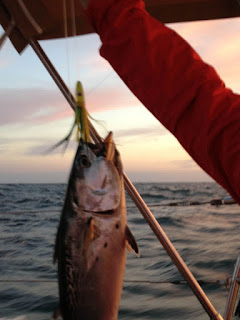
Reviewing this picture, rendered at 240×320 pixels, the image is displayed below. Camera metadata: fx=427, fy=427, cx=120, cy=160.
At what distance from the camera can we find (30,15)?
71.0 inches

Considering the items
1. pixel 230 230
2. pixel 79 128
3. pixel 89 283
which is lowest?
pixel 230 230

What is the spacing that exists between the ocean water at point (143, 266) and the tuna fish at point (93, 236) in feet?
3.21

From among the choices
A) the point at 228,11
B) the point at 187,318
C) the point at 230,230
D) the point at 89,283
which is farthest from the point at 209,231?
the point at 89,283

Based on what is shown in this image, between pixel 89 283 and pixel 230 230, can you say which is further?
pixel 230 230

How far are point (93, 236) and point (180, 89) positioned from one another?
1.32 ft

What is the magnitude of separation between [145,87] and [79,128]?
246mm

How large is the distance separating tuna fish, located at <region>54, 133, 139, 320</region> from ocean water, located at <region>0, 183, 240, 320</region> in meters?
0.98

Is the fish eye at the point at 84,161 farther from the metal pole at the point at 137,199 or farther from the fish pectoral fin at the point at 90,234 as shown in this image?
the metal pole at the point at 137,199

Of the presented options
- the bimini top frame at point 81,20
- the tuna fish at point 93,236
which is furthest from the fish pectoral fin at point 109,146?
the bimini top frame at point 81,20

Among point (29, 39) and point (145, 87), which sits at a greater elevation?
point (145, 87)

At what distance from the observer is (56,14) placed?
74.0 inches

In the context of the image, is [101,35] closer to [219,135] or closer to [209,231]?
[219,135]

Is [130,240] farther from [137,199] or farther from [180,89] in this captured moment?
[137,199]

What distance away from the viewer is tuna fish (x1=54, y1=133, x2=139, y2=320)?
0.97 metres
